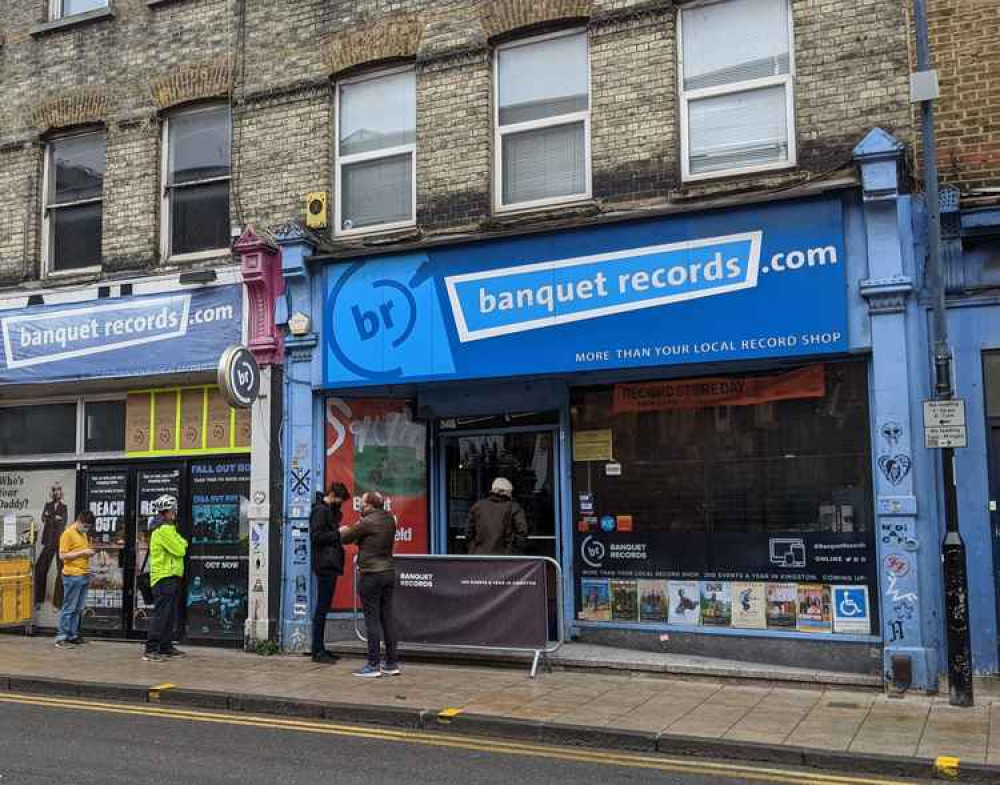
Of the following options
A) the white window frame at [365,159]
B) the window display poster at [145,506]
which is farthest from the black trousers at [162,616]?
the white window frame at [365,159]

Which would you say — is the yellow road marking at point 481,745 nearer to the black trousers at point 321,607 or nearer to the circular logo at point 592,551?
the black trousers at point 321,607

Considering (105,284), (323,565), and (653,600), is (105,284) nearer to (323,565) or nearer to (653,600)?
(323,565)

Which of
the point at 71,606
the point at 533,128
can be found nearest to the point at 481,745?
the point at 533,128

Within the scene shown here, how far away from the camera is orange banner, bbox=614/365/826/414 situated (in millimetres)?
10297

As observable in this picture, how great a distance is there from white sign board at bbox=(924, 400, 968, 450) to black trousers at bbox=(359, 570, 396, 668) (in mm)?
5222

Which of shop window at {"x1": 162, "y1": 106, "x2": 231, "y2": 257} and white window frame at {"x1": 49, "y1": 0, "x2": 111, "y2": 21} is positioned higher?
white window frame at {"x1": 49, "y1": 0, "x2": 111, "y2": 21}

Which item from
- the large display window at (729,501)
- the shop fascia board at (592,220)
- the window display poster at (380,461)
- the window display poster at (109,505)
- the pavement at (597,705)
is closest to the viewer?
the pavement at (597,705)

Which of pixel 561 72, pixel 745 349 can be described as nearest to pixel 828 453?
pixel 745 349

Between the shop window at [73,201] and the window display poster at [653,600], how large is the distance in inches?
345

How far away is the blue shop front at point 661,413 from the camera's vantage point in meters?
9.68

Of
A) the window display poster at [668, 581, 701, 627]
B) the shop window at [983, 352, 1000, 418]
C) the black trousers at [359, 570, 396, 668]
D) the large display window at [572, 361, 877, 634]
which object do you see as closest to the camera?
the shop window at [983, 352, 1000, 418]

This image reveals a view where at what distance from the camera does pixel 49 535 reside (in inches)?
558

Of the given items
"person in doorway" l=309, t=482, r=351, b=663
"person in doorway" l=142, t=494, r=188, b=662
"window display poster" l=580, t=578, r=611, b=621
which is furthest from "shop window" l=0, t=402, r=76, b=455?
"window display poster" l=580, t=578, r=611, b=621

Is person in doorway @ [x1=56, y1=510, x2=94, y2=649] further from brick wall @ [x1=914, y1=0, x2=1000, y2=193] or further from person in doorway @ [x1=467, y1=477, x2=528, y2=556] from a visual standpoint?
brick wall @ [x1=914, y1=0, x2=1000, y2=193]
